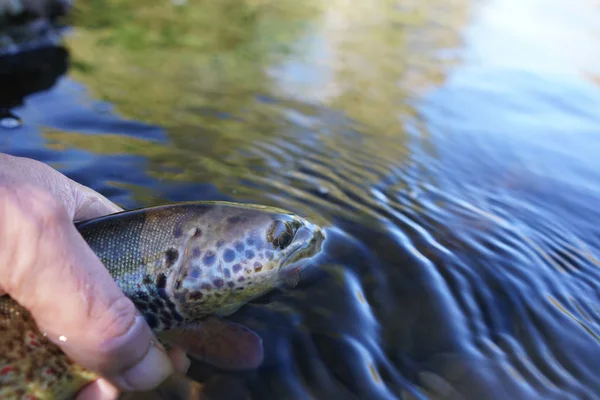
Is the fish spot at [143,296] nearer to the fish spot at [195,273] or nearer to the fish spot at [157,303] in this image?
the fish spot at [157,303]

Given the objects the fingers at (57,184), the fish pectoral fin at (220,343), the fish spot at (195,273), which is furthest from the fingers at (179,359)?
the fingers at (57,184)

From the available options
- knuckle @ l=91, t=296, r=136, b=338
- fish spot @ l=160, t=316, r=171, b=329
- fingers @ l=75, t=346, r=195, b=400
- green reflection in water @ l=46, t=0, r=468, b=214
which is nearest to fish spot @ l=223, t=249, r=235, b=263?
fish spot @ l=160, t=316, r=171, b=329

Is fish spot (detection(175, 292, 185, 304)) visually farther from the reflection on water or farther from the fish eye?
the fish eye

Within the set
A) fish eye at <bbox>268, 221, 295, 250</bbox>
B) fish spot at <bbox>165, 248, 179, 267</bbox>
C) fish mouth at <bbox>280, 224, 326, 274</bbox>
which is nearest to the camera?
fish spot at <bbox>165, 248, 179, 267</bbox>

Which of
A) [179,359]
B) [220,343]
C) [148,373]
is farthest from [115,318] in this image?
[220,343]

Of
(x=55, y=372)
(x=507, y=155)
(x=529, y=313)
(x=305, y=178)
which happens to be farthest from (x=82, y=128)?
(x=507, y=155)
